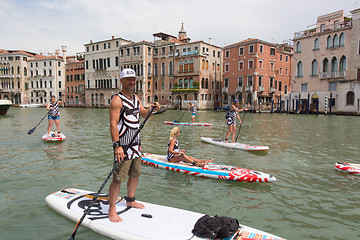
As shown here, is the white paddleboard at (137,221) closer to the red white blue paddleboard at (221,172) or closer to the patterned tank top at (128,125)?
the patterned tank top at (128,125)

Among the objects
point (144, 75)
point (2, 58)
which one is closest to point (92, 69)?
point (144, 75)

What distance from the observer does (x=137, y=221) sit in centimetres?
420

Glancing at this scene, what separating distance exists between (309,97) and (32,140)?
39.6 meters

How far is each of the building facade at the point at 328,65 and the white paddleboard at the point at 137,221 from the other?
38046mm

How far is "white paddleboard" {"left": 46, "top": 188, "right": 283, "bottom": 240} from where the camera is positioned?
3.77m

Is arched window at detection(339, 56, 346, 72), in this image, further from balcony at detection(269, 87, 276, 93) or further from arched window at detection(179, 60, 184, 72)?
arched window at detection(179, 60, 184, 72)

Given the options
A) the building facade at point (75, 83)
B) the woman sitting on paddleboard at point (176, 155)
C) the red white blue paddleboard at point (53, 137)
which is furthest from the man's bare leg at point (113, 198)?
the building facade at point (75, 83)

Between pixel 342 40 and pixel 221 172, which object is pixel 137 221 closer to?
pixel 221 172

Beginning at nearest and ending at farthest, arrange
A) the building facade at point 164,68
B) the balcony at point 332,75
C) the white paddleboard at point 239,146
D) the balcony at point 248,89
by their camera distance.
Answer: the white paddleboard at point 239,146
the balcony at point 332,75
the balcony at point 248,89
the building facade at point 164,68

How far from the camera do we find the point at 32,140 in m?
13.0

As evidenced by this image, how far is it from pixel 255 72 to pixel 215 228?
4577 centimetres

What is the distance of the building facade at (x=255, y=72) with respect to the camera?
46750 mm

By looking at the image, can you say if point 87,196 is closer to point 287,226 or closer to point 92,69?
point 287,226

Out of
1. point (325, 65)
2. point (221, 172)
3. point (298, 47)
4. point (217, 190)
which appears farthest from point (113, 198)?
point (298, 47)
